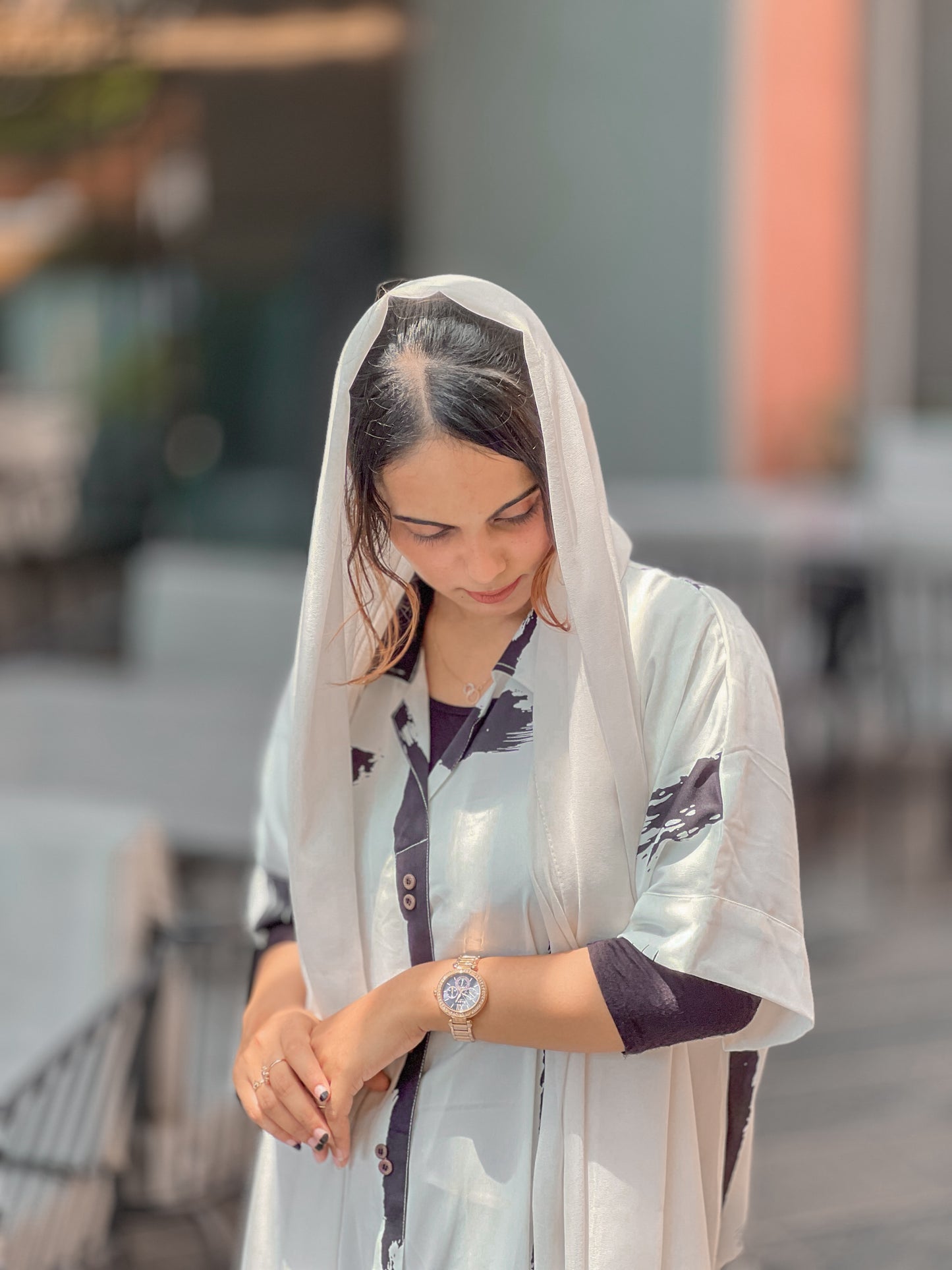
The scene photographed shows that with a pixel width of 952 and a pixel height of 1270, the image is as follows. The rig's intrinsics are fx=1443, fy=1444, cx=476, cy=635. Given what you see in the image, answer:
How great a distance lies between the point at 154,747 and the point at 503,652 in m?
2.16

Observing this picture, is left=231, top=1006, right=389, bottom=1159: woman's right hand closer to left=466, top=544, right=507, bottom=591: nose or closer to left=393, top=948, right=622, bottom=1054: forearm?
left=393, top=948, right=622, bottom=1054: forearm

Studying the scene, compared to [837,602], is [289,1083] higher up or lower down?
higher up

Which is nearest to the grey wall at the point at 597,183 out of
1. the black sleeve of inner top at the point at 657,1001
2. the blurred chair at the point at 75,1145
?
the blurred chair at the point at 75,1145

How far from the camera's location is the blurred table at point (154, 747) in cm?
276

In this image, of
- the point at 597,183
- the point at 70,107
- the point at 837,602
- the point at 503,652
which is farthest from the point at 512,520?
the point at 597,183

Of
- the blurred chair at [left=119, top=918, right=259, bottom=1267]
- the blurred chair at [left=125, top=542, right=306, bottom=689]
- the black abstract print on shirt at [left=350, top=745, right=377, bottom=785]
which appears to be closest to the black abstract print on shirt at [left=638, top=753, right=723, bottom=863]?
the black abstract print on shirt at [left=350, top=745, right=377, bottom=785]

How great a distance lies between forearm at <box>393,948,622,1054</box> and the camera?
2.84 ft

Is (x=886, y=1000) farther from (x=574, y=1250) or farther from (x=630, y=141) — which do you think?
(x=630, y=141)

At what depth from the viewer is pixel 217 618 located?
3.66 meters

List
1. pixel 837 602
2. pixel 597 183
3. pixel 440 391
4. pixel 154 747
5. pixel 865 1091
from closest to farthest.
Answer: pixel 440 391, pixel 865 1091, pixel 154 747, pixel 837 602, pixel 597 183

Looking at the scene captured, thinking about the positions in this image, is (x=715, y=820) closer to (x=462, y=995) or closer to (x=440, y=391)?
(x=462, y=995)

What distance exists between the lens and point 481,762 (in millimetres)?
945

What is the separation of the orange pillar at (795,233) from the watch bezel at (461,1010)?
20.5 ft

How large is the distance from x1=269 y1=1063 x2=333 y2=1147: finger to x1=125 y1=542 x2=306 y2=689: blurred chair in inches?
97.5
